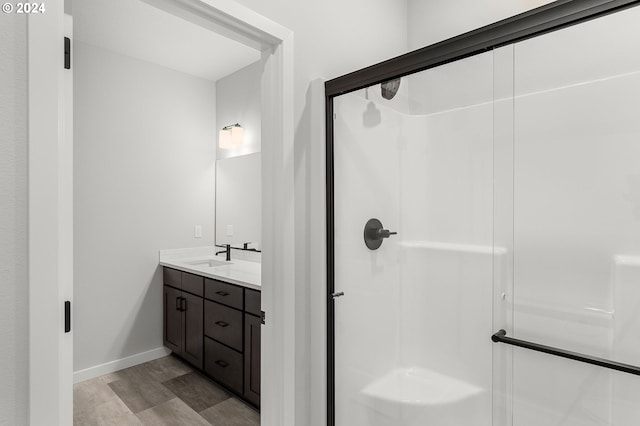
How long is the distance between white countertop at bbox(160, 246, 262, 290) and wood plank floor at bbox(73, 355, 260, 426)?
834 mm

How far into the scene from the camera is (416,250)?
62.6 inches

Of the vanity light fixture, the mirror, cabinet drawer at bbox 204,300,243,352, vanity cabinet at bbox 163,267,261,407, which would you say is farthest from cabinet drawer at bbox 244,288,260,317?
the vanity light fixture

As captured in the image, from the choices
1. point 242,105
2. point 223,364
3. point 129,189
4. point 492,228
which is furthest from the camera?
point 242,105

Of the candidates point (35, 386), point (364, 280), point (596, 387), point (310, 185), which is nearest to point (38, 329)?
point (35, 386)

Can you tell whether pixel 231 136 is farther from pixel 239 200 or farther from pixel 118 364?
pixel 118 364

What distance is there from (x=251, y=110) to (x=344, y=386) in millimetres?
2514

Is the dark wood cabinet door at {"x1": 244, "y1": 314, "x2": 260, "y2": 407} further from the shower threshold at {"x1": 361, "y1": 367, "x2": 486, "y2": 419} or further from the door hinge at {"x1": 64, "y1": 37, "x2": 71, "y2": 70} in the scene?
the door hinge at {"x1": 64, "y1": 37, "x2": 71, "y2": 70}

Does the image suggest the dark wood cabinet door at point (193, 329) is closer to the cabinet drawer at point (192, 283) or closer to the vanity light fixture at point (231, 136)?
the cabinet drawer at point (192, 283)

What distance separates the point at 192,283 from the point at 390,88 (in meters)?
2.21

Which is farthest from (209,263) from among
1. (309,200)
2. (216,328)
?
(309,200)

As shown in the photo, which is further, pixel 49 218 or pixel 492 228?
pixel 492 228

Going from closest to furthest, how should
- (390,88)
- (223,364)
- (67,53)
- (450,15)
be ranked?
1. (67,53)
2. (390,88)
3. (450,15)
4. (223,364)

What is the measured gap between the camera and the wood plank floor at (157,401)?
7.52ft

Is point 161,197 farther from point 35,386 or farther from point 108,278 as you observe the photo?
point 35,386
